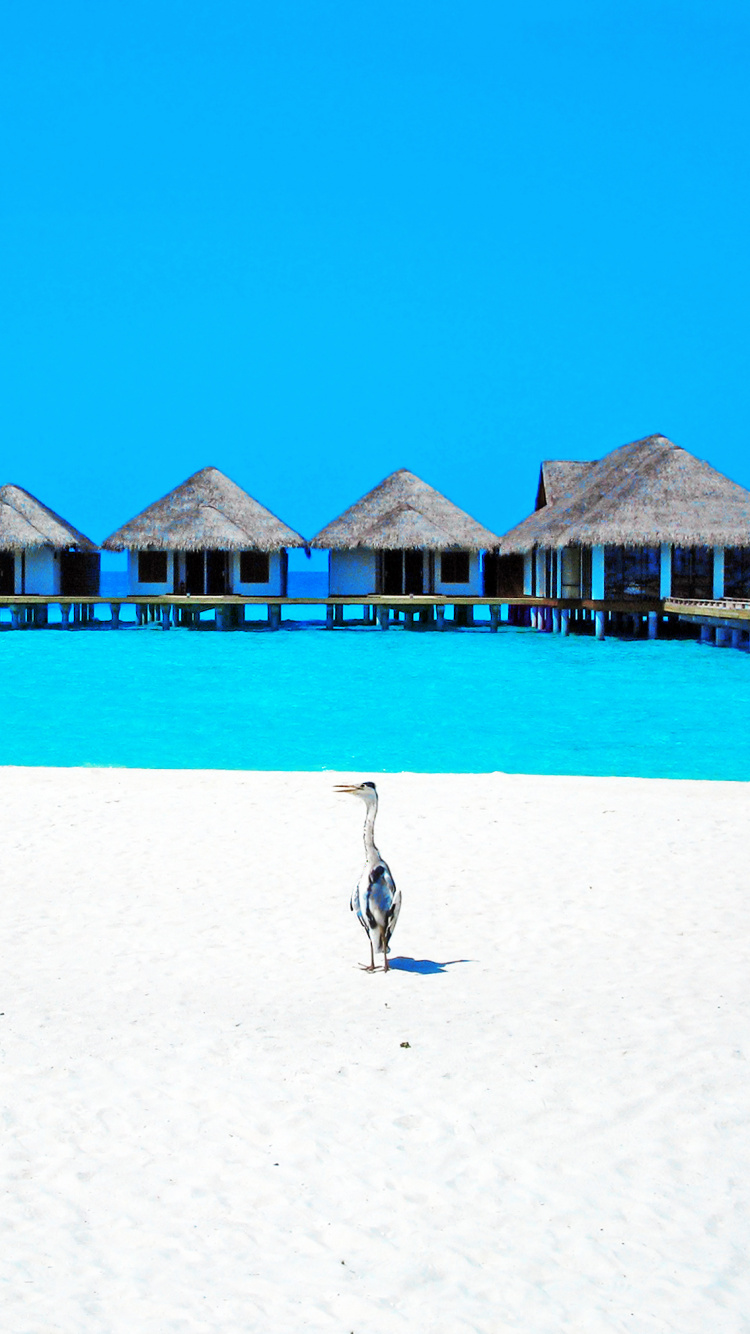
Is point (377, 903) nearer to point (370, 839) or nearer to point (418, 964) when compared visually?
point (370, 839)

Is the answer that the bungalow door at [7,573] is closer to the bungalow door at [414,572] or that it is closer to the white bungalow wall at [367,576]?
the white bungalow wall at [367,576]

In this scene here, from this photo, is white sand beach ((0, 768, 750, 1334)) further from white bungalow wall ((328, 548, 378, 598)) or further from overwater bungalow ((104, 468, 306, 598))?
white bungalow wall ((328, 548, 378, 598))

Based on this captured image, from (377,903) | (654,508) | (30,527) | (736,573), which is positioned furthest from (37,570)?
(377,903)

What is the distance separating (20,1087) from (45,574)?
26.8 m

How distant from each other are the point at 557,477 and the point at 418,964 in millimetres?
27908

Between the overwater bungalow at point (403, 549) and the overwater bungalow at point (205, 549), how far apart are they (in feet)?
3.92

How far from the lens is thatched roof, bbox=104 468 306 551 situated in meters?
27.5

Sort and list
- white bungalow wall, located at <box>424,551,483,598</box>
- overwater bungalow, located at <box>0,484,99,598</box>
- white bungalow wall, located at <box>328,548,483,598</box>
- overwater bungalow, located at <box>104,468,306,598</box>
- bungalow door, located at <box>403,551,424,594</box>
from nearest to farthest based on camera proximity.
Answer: overwater bungalow, located at <box>0,484,99,598</box> → overwater bungalow, located at <box>104,468,306,598</box> → white bungalow wall, located at <box>328,548,483,598</box> → white bungalow wall, located at <box>424,551,483,598</box> → bungalow door, located at <box>403,551,424,594</box>

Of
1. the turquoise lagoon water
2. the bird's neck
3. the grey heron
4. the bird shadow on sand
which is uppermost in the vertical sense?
the bird's neck

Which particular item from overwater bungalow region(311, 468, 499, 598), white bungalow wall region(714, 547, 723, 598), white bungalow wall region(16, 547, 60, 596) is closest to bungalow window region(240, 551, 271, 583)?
overwater bungalow region(311, 468, 499, 598)

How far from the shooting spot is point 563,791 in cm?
909

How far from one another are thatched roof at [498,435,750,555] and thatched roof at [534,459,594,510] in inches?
121

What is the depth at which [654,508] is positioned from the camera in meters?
24.5

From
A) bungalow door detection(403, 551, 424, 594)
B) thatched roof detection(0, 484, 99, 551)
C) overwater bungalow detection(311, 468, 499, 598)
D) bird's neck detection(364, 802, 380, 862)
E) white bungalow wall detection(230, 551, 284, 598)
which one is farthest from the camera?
bungalow door detection(403, 551, 424, 594)
